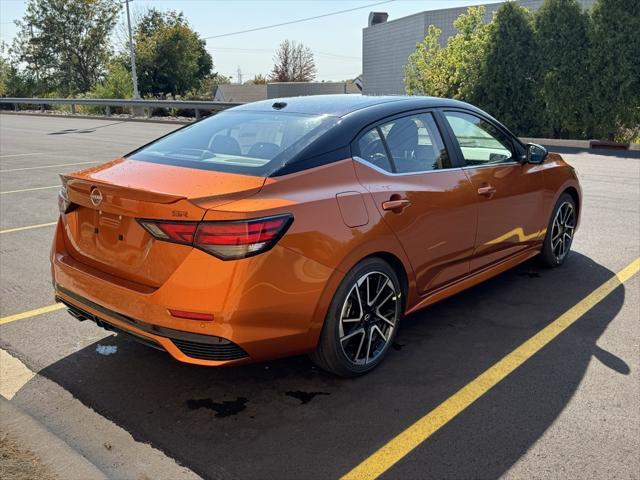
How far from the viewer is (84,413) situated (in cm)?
328

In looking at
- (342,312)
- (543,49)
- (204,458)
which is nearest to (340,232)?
(342,312)

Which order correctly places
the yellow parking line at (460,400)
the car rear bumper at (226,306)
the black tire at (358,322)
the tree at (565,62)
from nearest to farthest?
1. the yellow parking line at (460,400)
2. the car rear bumper at (226,306)
3. the black tire at (358,322)
4. the tree at (565,62)

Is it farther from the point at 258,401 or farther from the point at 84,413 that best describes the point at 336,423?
the point at 84,413

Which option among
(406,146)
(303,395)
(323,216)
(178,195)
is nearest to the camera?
(178,195)

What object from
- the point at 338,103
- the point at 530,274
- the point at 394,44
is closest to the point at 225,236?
the point at 338,103

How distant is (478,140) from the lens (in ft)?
15.8

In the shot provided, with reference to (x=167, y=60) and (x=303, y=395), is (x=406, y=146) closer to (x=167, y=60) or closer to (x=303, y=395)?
(x=303, y=395)

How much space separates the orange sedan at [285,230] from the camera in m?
3.01

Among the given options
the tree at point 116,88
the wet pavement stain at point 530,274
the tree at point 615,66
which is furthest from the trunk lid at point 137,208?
the tree at point 116,88

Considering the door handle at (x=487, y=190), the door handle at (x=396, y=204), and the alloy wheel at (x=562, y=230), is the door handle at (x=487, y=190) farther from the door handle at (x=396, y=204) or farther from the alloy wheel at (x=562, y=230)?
the alloy wheel at (x=562, y=230)

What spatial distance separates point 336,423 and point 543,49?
17.2 metres

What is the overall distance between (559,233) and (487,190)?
61.4 inches

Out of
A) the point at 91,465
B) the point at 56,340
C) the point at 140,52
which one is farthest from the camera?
the point at 140,52

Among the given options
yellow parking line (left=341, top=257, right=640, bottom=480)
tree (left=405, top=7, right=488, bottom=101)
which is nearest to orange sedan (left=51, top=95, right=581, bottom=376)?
yellow parking line (left=341, top=257, right=640, bottom=480)
